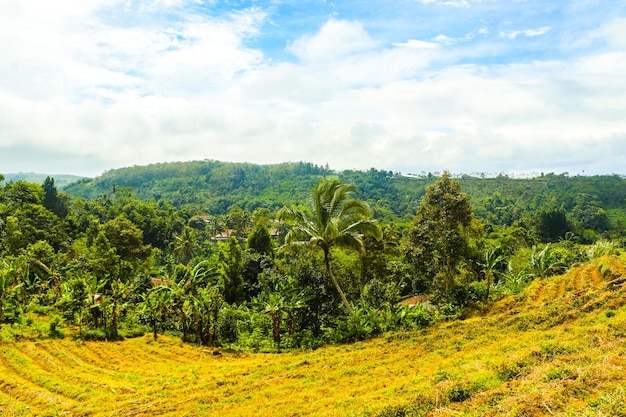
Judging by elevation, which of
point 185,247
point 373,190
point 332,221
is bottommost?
point 185,247

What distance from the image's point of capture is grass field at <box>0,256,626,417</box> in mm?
5836

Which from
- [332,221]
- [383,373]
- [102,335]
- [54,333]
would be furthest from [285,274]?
[383,373]

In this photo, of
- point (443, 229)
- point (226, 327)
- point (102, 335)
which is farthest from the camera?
point (443, 229)

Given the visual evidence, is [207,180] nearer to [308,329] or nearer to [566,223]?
[566,223]

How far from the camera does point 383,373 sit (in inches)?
351

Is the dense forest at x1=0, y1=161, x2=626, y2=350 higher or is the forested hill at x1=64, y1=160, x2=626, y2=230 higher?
the forested hill at x1=64, y1=160, x2=626, y2=230

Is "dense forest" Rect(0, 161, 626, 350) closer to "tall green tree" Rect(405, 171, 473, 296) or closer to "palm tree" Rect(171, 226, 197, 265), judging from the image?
"tall green tree" Rect(405, 171, 473, 296)

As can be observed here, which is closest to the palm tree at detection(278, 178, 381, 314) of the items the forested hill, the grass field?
the grass field

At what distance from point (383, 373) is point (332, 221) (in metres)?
6.47

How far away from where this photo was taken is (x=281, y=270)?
2608cm

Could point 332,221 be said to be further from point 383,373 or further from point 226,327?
point 226,327

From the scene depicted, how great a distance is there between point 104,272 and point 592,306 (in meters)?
27.9

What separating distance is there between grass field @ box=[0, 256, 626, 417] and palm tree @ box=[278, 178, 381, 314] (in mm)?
3658

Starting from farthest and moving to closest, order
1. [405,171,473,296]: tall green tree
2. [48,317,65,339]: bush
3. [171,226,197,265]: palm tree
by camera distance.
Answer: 1. [171,226,197,265]: palm tree
2. [405,171,473,296]: tall green tree
3. [48,317,65,339]: bush
